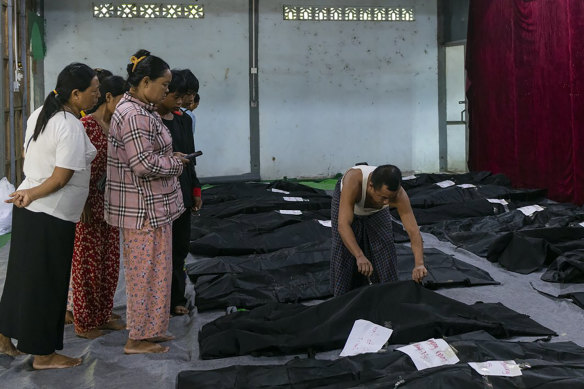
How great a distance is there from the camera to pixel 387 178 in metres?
2.88

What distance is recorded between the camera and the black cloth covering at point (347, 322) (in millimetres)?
2781

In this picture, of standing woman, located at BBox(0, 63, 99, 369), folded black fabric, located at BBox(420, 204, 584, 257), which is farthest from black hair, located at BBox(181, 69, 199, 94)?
folded black fabric, located at BBox(420, 204, 584, 257)

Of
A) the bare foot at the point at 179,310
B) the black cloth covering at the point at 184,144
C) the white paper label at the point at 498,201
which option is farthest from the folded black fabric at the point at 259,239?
the white paper label at the point at 498,201

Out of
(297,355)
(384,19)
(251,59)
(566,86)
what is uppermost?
(384,19)

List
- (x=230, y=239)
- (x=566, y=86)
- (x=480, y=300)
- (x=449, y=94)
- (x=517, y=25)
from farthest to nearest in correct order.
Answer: (x=449, y=94), (x=517, y=25), (x=566, y=86), (x=230, y=239), (x=480, y=300)

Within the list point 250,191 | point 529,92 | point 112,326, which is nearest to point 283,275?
point 112,326

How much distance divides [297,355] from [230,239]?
6.67ft

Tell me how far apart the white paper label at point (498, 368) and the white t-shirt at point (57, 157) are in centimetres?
156

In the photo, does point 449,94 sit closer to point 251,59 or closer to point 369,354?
point 251,59

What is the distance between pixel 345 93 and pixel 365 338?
20.9 ft

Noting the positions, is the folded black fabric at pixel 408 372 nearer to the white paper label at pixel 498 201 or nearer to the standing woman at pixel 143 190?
the standing woman at pixel 143 190

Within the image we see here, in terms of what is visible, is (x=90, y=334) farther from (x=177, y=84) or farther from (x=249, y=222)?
(x=249, y=222)

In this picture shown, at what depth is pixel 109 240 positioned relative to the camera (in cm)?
306

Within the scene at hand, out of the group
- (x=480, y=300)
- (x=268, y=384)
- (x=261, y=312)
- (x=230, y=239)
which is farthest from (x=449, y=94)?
(x=268, y=384)
